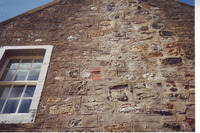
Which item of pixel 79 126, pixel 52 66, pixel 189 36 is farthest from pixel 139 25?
pixel 79 126

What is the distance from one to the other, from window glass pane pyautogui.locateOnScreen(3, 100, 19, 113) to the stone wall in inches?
13.3

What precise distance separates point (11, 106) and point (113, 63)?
2052mm

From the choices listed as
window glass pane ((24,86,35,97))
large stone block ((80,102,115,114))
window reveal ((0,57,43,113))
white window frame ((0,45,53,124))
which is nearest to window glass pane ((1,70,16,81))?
window reveal ((0,57,43,113))

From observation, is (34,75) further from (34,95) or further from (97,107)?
(97,107)

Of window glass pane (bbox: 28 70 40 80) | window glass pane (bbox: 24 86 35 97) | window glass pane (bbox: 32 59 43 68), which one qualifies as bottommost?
window glass pane (bbox: 24 86 35 97)

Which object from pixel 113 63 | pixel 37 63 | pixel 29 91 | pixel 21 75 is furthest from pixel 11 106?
pixel 113 63

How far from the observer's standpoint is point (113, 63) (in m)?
2.80

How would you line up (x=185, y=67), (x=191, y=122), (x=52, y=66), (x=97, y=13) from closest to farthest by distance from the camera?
(x=191, y=122)
(x=185, y=67)
(x=52, y=66)
(x=97, y=13)

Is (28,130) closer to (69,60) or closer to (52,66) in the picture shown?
(52,66)

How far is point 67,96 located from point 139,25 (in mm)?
2340

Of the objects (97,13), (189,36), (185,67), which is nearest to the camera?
(185,67)

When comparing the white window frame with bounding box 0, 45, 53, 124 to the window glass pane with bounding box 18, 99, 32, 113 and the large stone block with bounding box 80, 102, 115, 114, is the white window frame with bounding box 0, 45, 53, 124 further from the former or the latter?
the large stone block with bounding box 80, 102, 115, 114

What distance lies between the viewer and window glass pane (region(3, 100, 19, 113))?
8.08 ft
